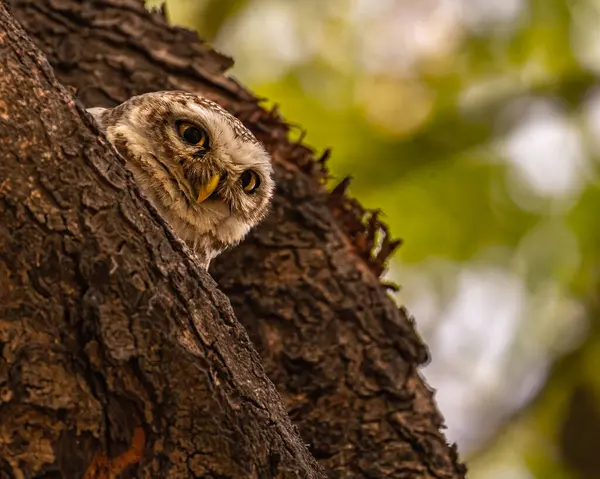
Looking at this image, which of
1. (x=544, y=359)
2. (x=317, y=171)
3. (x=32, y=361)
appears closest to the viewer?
(x=32, y=361)

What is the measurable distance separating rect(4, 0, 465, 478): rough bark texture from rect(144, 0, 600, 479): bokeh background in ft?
6.81

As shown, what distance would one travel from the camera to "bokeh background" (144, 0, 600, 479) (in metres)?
6.40

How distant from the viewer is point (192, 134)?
3.90 meters

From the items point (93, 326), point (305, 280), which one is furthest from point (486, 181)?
point (93, 326)

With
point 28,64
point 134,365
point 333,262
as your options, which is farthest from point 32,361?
point 333,262

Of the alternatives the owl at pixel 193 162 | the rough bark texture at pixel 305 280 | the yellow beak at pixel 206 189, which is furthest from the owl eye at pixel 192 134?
the rough bark texture at pixel 305 280

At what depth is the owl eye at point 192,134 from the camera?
3.88 m

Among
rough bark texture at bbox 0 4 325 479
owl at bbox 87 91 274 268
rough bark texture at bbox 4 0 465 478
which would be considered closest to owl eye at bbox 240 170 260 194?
owl at bbox 87 91 274 268

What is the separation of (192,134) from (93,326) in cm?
175

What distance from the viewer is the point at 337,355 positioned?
4.00 m

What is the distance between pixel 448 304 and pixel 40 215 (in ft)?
16.6

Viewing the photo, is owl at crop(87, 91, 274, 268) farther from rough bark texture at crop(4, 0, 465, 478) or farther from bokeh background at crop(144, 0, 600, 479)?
bokeh background at crop(144, 0, 600, 479)

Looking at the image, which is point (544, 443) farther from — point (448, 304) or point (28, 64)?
point (28, 64)

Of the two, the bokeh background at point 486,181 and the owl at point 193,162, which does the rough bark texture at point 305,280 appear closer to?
the owl at point 193,162
